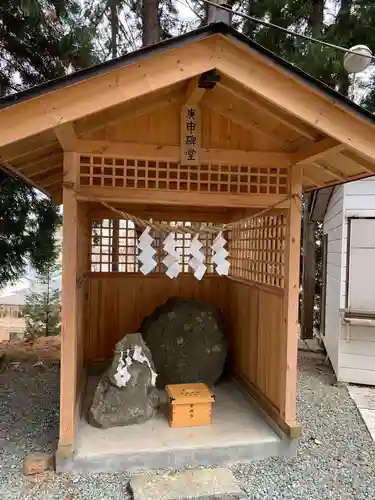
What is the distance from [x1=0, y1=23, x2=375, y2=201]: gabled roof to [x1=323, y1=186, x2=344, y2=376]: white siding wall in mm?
2386

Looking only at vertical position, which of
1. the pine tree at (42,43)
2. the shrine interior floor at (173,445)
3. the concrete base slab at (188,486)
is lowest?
the concrete base slab at (188,486)

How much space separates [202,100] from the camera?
3705 mm

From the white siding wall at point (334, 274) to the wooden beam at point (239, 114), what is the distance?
2.41 meters

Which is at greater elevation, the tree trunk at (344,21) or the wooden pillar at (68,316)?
the tree trunk at (344,21)

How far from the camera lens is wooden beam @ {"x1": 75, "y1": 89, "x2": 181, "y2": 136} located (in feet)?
11.3

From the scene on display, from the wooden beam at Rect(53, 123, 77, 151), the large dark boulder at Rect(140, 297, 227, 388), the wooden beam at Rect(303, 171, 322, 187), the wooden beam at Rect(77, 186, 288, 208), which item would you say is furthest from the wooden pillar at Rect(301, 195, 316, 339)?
the wooden beam at Rect(53, 123, 77, 151)

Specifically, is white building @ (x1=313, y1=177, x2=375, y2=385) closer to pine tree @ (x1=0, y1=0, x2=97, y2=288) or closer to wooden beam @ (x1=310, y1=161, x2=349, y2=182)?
wooden beam @ (x1=310, y1=161, x2=349, y2=182)

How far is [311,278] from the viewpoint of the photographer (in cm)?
888

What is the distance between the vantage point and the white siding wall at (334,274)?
5.85m

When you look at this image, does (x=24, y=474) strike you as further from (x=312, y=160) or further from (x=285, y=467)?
(x=312, y=160)

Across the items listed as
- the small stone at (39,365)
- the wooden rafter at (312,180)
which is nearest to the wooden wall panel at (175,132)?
the wooden rafter at (312,180)

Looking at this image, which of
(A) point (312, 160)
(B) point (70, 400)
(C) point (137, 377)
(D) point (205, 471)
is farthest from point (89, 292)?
(A) point (312, 160)

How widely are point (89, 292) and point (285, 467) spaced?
322cm

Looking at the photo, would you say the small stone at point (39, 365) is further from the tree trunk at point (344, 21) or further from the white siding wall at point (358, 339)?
the tree trunk at point (344, 21)
